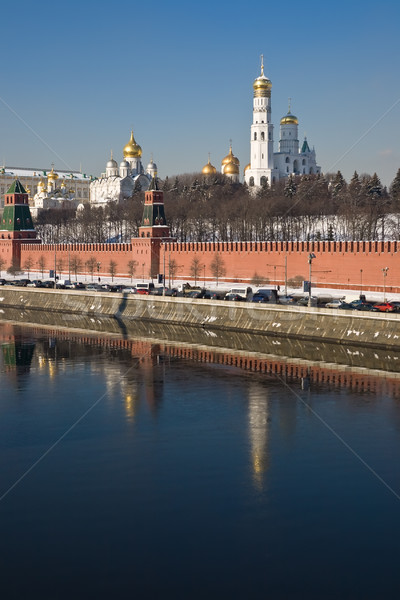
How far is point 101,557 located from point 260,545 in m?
2.07

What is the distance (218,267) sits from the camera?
140 ft

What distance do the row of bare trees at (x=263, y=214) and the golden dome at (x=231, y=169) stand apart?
469 centimetres

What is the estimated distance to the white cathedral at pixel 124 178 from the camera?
3546 inches

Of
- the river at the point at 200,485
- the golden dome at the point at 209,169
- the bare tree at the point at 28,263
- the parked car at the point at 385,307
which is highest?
the golden dome at the point at 209,169

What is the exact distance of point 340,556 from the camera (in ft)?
33.5

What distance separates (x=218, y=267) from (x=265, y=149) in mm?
38483

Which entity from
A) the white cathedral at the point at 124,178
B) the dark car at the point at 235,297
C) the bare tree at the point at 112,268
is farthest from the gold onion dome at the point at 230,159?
the dark car at the point at 235,297

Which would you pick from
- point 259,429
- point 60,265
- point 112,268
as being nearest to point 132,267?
point 112,268

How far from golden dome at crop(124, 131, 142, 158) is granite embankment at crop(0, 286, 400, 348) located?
164 ft

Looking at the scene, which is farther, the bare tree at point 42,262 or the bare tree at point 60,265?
the bare tree at point 42,262

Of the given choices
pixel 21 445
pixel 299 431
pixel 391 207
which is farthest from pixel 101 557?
pixel 391 207

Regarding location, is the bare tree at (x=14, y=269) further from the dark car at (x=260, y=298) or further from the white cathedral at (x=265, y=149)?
the white cathedral at (x=265, y=149)

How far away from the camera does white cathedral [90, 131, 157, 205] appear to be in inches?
3546

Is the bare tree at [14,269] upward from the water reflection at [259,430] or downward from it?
upward
